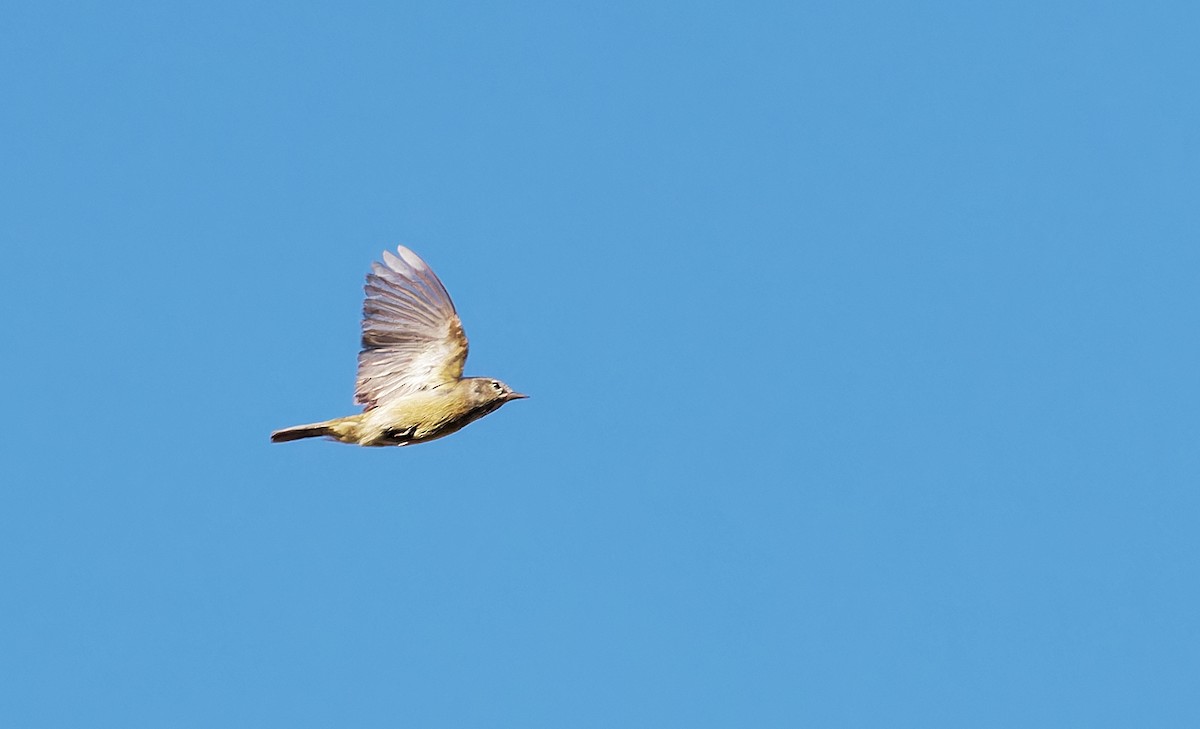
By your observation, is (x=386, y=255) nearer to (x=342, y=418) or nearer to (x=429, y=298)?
(x=429, y=298)

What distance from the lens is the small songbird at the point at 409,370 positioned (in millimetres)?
14305

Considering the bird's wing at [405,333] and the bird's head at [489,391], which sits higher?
Result: the bird's wing at [405,333]

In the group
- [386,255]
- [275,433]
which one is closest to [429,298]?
[386,255]

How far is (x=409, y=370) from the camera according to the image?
1466cm

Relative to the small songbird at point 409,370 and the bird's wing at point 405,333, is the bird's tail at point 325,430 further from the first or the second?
the bird's wing at point 405,333

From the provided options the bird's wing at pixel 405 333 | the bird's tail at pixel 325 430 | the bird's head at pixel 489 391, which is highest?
the bird's wing at pixel 405 333

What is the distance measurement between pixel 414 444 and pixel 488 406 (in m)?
0.77

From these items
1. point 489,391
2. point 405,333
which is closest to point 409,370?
point 405,333

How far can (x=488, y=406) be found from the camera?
14570mm

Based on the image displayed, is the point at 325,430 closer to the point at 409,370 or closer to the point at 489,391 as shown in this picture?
the point at 409,370

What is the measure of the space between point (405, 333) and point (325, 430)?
1171 mm

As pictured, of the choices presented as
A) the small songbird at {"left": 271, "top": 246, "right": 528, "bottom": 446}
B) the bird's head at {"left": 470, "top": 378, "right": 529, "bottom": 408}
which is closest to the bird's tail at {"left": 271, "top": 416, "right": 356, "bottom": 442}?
the small songbird at {"left": 271, "top": 246, "right": 528, "bottom": 446}

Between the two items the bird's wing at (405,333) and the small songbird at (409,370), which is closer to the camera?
the small songbird at (409,370)

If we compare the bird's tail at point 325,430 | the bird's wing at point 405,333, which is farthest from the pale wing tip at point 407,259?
the bird's tail at point 325,430
